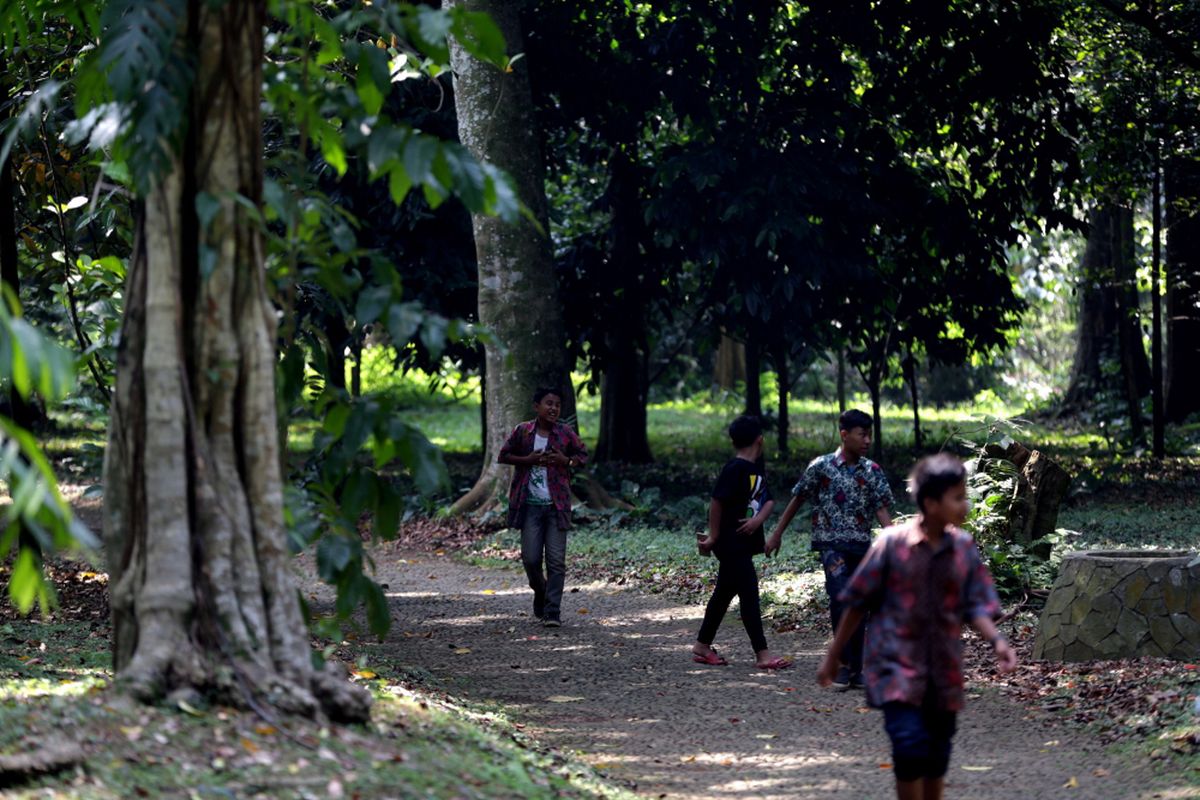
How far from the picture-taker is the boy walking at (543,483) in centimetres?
1123

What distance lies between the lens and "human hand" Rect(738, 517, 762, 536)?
9.45 metres

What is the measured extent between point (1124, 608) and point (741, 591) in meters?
2.55

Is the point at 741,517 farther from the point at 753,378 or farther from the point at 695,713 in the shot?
the point at 753,378

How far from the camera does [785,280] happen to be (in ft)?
60.5

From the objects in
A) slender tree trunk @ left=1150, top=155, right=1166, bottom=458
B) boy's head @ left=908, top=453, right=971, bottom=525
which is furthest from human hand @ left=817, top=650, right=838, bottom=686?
slender tree trunk @ left=1150, top=155, right=1166, bottom=458

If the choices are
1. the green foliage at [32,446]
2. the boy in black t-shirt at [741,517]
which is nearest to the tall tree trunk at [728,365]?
the boy in black t-shirt at [741,517]

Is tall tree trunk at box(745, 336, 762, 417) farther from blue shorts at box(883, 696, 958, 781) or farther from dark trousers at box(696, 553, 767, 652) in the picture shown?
blue shorts at box(883, 696, 958, 781)

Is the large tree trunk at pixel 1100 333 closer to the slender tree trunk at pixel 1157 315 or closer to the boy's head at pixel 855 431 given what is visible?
the slender tree trunk at pixel 1157 315

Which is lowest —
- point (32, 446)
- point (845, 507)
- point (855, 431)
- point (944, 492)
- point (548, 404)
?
point (845, 507)

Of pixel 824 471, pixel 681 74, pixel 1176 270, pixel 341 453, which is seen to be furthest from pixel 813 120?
pixel 341 453

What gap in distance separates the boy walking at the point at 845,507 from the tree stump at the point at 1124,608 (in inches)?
55.5

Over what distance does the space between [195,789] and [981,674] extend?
6348 millimetres

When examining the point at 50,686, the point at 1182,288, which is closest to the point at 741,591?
the point at 50,686

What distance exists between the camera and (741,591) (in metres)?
9.62
